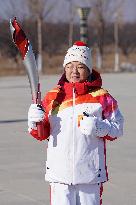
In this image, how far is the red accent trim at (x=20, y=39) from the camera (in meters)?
4.50

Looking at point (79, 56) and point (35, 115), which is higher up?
point (79, 56)

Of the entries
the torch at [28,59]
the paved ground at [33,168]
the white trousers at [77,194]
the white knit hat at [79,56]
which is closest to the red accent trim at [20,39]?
the torch at [28,59]

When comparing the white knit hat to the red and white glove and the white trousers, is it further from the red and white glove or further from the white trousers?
the white trousers

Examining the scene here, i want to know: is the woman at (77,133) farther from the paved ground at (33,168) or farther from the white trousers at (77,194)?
the paved ground at (33,168)

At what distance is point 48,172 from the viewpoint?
4488mm

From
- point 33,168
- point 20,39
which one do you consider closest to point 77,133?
point 20,39

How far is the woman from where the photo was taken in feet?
14.4

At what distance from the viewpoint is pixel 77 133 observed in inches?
173

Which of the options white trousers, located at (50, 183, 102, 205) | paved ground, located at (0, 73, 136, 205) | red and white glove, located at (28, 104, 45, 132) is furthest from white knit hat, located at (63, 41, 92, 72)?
paved ground, located at (0, 73, 136, 205)

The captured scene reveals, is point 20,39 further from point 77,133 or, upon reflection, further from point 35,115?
point 77,133

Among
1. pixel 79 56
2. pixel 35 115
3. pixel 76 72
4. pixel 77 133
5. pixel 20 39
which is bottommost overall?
pixel 77 133

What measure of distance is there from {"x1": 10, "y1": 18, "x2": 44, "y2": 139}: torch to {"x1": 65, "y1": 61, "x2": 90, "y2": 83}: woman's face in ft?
0.65

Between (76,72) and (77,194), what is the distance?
73 cm

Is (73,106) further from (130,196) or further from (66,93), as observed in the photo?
(130,196)
